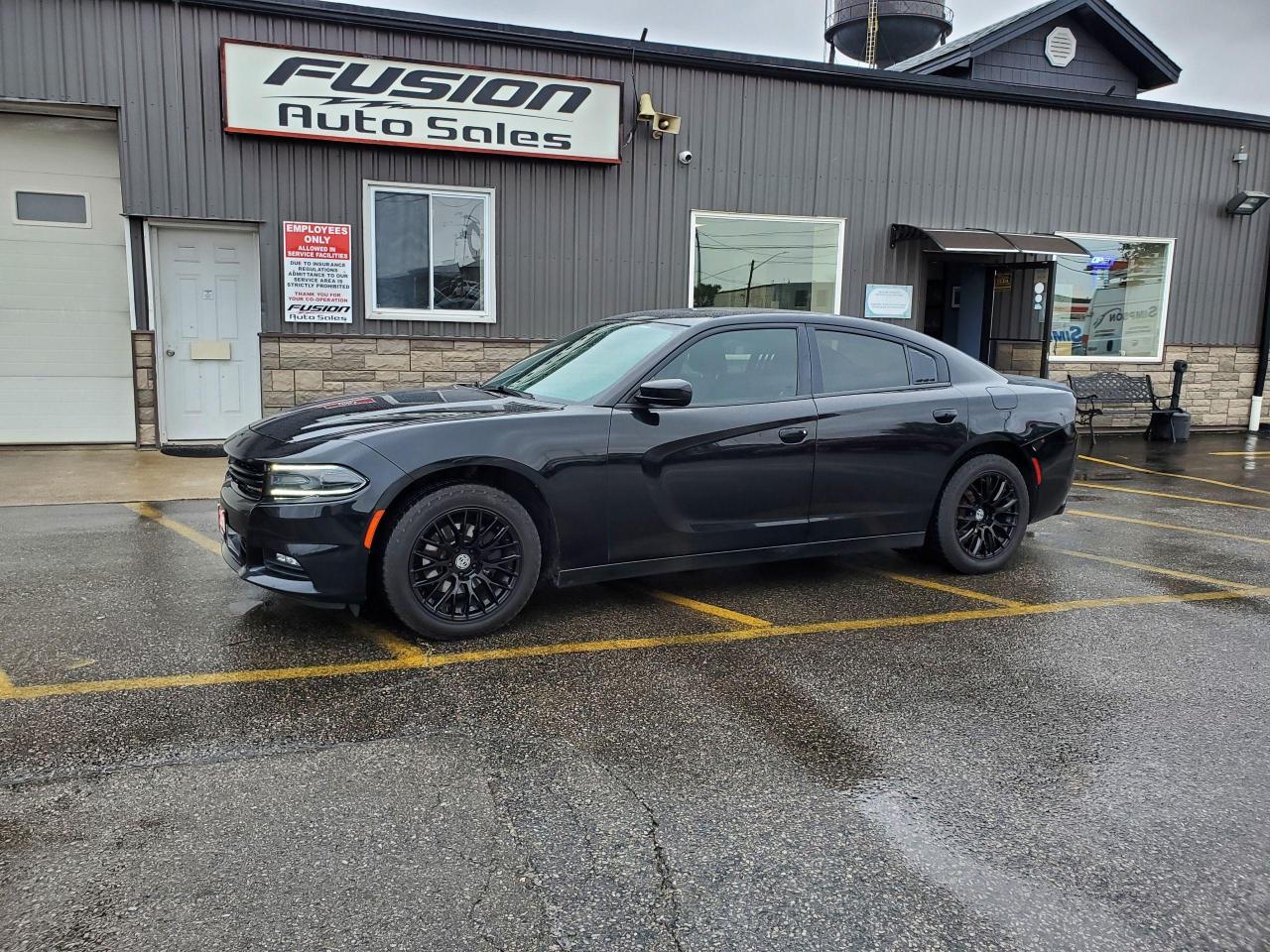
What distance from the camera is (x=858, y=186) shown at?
40.8 ft

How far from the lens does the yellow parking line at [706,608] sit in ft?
16.4

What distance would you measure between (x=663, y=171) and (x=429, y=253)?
9.70 feet

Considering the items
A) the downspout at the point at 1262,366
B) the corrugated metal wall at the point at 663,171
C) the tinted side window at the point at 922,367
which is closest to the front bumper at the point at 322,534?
the tinted side window at the point at 922,367

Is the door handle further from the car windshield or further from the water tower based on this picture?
the water tower

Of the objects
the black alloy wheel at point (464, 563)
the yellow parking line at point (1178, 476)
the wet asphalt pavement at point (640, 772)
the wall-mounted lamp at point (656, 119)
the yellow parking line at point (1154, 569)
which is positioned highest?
the wall-mounted lamp at point (656, 119)

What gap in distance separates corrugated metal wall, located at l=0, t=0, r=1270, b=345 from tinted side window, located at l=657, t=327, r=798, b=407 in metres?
6.26

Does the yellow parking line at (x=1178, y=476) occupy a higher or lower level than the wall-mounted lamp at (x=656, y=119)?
lower

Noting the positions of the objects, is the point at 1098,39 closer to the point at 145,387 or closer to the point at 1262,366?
the point at 1262,366

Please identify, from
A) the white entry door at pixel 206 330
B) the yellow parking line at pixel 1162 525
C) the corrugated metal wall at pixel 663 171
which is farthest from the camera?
the white entry door at pixel 206 330

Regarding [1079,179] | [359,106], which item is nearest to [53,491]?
[359,106]

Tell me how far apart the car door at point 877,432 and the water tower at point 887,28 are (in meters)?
19.6

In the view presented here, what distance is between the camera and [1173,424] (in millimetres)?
13492

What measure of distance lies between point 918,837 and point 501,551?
2358 mm

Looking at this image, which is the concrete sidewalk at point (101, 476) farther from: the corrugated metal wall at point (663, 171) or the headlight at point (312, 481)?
the headlight at point (312, 481)
